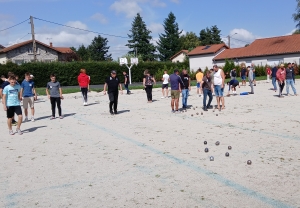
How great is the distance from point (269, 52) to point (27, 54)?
43.7 meters

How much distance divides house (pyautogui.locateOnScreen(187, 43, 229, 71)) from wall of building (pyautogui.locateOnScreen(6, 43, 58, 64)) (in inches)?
1082

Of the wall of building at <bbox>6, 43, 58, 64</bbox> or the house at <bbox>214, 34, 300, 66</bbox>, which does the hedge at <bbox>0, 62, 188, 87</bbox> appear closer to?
the house at <bbox>214, 34, 300, 66</bbox>

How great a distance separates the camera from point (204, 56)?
2537 inches

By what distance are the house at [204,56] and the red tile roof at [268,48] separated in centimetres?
147

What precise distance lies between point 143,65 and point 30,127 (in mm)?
39634

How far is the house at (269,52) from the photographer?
51.0 m

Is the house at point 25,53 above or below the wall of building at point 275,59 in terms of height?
above

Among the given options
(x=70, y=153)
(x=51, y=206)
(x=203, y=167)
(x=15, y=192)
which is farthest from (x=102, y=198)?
(x=70, y=153)

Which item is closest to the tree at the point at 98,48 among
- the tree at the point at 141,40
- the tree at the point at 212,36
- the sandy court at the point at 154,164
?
the tree at the point at 141,40

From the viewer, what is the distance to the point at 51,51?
2643 inches

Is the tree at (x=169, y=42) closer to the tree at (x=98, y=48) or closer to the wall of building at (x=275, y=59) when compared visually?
the tree at (x=98, y=48)

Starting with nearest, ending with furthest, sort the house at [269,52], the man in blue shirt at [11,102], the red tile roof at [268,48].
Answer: the man in blue shirt at [11,102], the house at [269,52], the red tile roof at [268,48]

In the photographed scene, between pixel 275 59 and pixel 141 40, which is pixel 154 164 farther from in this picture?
pixel 141 40

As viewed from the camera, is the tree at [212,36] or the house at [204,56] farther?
the tree at [212,36]
